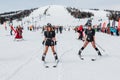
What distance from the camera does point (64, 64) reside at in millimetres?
15234

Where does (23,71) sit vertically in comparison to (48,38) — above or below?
below

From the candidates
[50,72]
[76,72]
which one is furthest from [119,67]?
[50,72]

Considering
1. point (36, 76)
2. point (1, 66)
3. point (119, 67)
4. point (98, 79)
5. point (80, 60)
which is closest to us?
point (98, 79)

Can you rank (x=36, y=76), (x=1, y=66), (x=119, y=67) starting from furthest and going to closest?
(x=1, y=66), (x=119, y=67), (x=36, y=76)

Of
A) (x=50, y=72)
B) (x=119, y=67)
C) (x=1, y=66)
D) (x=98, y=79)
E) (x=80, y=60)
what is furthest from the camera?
(x=80, y=60)

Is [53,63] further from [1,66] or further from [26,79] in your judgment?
[26,79]

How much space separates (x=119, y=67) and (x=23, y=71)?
13.5 ft

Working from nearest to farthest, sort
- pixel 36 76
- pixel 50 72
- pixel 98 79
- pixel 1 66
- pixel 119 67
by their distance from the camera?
pixel 98 79, pixel 36 76, pixel 50 72, pixel 119 67, pixel 1 66

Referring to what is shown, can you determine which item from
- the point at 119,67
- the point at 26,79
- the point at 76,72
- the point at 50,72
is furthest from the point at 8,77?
the point at 119,67

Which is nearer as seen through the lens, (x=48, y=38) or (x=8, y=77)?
(x=8, y=77)

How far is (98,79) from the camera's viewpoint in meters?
11.6

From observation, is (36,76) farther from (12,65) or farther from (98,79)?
(12,65)

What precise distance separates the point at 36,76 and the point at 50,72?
97 centimetres

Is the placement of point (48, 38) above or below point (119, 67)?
above
